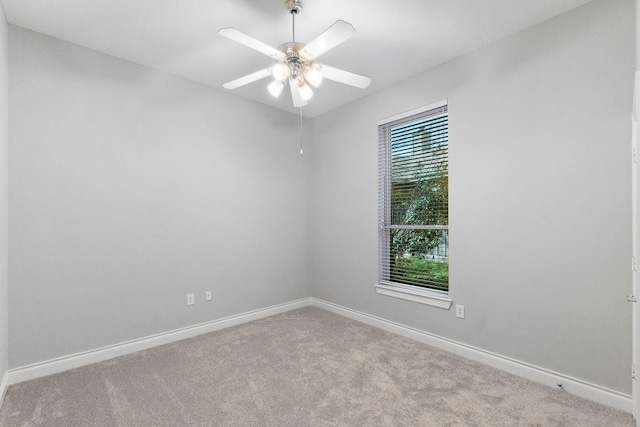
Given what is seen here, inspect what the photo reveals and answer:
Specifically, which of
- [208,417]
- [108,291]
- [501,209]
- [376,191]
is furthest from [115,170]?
[501,209]

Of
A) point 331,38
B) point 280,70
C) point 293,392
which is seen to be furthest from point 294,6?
point 293,392

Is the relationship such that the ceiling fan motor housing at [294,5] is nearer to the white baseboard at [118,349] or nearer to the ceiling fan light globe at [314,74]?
the ceiling fan light globe at [314,74]

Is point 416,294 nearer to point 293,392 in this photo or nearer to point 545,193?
point 545,193

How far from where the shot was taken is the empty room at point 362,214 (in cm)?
206

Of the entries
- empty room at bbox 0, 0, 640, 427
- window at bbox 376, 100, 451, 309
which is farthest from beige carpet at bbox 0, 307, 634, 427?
window at bbox 376, 100, 451, 309

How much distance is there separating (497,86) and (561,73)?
0.44m

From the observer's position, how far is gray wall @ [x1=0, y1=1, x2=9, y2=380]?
2.14m

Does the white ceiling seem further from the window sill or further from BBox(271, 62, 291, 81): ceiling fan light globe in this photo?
the window sill

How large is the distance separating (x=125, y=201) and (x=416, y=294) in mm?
2965

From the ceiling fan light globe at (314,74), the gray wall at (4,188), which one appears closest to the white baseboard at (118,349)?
the gray wall at (4,188)

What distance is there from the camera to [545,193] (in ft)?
7.71

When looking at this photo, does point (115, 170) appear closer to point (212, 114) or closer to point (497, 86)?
point (212, 114)

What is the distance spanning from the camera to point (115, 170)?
9.26 feet

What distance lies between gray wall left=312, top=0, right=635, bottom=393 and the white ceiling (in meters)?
0.26
